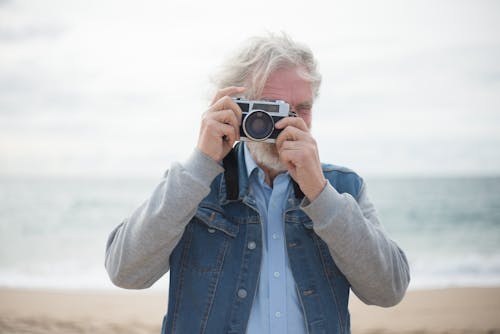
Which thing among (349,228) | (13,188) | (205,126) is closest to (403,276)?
(349,228)

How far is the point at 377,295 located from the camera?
1313 mm

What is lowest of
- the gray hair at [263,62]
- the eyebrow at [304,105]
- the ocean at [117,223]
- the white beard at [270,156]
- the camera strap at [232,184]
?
the camera strap at [232,184]

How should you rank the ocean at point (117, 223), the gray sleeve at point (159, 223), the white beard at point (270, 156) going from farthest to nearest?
the ocean at point (117, 223), the white beard at point (270, 156), the gray sleeve at point (159, 223)

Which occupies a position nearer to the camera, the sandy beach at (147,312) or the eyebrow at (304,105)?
the eyebrow at (304,105)

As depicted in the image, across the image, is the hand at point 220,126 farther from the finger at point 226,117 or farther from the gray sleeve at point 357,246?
the gray sleeve at point 357,246

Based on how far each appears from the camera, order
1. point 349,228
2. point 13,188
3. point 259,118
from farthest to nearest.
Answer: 1. point 13,188
2. point 259,118
3. point 349,228

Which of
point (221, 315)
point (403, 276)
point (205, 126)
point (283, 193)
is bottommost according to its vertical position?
point (221, 315)

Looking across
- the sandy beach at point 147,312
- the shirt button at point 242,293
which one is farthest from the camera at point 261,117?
the sandy beach at point 147,312

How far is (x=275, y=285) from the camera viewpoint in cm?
129

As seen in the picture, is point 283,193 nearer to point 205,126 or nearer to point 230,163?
point 230,163

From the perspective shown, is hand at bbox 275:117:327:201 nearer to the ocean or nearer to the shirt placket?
the shirt placket

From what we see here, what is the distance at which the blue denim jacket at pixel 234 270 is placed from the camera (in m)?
1.27

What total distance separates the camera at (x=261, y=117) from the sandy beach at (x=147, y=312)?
12.8 ft

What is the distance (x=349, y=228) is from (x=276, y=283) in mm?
257
